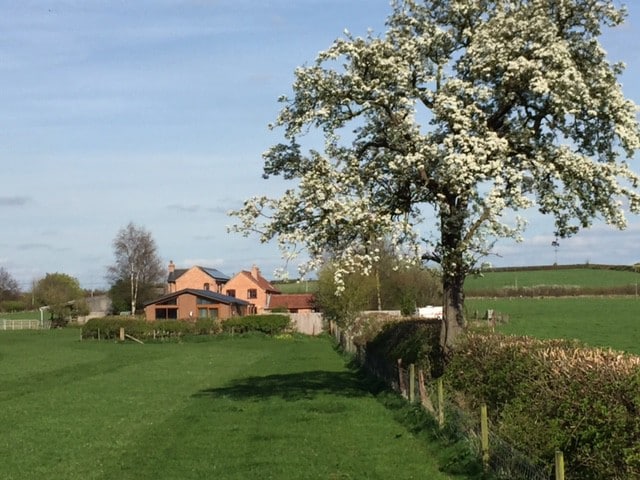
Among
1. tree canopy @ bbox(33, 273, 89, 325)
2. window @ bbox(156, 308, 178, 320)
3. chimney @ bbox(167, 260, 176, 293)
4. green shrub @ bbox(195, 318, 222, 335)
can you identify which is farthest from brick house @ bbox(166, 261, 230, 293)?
green shrub @ bbox(195, 318, 222, 335)

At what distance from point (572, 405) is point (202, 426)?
41.1ft

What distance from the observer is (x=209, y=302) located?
95.3 m

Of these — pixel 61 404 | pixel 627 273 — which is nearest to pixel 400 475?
pixel 61 404

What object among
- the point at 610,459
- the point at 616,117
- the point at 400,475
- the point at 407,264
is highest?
the point at 616,117

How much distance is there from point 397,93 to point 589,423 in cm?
1276

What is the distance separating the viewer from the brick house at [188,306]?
309 ft

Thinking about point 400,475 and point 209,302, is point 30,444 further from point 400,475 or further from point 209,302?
point 209,302

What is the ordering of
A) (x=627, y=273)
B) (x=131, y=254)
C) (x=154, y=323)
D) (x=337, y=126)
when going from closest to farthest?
(x=337, y=126), (x=154, y=323), (x=131, y=254), (x=627, y=273)

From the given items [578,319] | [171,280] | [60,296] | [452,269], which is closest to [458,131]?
[452,269]

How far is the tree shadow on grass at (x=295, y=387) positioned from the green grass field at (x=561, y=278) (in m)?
92.8

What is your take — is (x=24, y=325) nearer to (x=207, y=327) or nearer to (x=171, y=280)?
(x=171, y=280)

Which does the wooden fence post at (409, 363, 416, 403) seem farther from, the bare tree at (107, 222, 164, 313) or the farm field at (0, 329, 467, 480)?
the bare tree at (107, 222, 164, 313)

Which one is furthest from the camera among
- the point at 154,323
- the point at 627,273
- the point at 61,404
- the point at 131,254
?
the point at 627,273

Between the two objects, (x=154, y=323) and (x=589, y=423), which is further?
(x=154, y=323)
